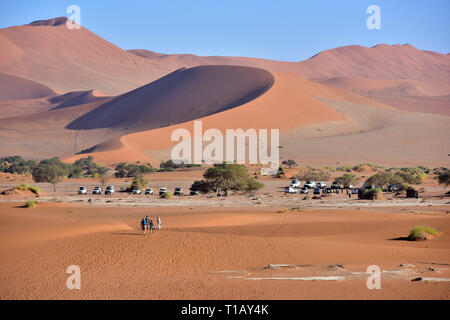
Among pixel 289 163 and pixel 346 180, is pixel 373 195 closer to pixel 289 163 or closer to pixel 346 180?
pixel 346 180

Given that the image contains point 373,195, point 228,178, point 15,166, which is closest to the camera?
point 373,195

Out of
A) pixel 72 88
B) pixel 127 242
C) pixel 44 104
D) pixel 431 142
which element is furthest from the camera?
pixel 72 88

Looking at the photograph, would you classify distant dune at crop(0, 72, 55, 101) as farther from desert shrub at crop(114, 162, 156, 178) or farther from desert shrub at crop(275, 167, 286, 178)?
desert shrub at crop(275, 167, 286, 178)

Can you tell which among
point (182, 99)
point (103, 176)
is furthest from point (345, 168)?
point (182, 99)

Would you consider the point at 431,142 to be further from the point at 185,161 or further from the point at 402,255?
the point at 402,255

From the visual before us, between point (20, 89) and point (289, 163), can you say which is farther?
point (20, 89)

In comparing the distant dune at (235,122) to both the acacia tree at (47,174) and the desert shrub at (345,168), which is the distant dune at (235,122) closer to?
the desert shrub at (345,168)
